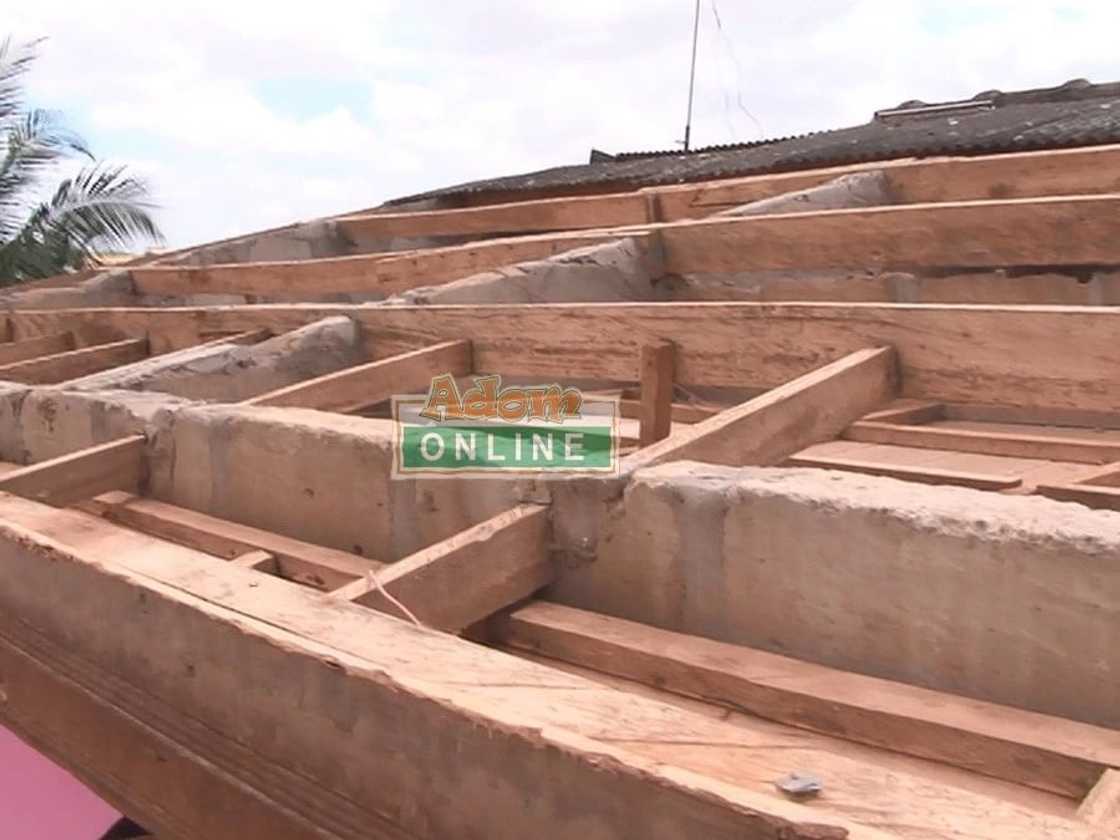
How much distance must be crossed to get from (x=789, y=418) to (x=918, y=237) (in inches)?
71.1

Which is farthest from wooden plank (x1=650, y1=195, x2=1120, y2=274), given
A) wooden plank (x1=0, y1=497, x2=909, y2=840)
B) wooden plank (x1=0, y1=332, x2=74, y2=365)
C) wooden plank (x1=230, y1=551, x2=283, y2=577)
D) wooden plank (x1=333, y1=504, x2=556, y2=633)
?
wooden plank (x1=0, y1=332, x2=74, y2=365)

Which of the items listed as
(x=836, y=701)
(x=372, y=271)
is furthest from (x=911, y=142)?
(x=836, y=701)

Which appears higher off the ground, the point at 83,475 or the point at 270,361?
the point at 270,361

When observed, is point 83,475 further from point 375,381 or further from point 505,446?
point 505,446

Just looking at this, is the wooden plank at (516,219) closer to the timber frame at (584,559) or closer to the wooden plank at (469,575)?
the timber frame at (584,559)

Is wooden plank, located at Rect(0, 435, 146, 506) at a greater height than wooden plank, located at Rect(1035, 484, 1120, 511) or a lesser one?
lesser

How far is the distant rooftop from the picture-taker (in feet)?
21.2

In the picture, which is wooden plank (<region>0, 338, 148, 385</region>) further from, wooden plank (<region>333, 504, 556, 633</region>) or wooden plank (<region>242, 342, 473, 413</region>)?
wooden plank (<region>333, 504, 556, 633</region>)

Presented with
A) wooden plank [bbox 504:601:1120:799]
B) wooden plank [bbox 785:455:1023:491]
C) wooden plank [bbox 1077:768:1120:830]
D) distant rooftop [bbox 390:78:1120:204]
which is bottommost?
wooden plank [bbox 504:601:1120:799]

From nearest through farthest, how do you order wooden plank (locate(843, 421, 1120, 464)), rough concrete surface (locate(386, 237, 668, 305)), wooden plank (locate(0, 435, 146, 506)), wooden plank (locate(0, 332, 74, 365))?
wooden plank (locate(843, 421, 1120, 464)), wooden plank (locate(0, 435, 146, 506)), rough concrete surface (locate(386, 237, 668, 305)), wooden plank (locate(0, 332, 74, 365))

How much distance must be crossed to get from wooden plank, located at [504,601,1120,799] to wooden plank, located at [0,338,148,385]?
3815 millimetres

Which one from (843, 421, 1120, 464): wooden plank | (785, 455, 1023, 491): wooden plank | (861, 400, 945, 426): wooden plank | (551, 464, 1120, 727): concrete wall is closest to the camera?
(551, 464, 1120, 727): concrete wall

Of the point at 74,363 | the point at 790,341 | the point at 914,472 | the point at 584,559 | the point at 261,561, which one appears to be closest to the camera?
the point at 584,559

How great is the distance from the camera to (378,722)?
1811 millimetres
